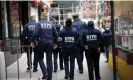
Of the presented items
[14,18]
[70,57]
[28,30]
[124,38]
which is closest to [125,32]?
[124,38]

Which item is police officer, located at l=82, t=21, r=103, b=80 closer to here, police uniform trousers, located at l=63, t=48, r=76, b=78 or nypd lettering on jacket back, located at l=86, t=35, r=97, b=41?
nypd lettering on jacket back, located at l=86, t=35, r=97, b=41

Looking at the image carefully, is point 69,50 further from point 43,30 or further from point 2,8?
point 2,8

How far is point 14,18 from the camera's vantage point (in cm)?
1825

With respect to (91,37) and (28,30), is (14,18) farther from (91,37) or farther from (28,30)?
(91,37)

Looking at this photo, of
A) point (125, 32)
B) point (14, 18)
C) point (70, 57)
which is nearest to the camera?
point (125, 32)

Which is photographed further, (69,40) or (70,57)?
(70,57)

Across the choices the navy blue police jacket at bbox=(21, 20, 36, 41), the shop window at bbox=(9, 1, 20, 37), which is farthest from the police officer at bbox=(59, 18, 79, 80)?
the shop window at bbox=(9, 1, 20, 37)

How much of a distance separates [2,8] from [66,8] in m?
48.1

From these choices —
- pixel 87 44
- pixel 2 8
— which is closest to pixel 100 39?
pixel 87 44

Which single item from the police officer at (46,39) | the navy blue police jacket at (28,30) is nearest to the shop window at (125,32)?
the police officer at (46,39)

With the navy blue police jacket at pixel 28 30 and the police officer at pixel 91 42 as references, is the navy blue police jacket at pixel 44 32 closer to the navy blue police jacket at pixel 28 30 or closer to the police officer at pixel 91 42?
the police officer at pixel 91 42

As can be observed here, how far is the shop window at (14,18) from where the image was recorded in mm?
17625

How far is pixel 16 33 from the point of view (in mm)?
18766

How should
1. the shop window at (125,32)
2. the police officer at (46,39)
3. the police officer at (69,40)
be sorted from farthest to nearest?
1. the police officer at (69,40)
2. the shop window at (125,32)
3. the police officer at (46,39)
